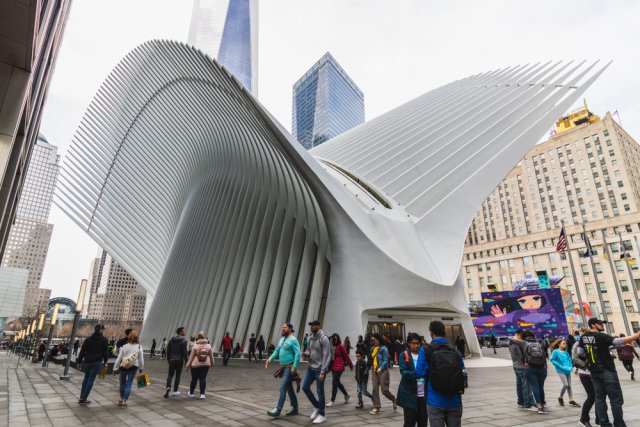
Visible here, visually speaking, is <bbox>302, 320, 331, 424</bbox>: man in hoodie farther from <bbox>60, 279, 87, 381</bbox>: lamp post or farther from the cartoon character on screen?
the cartoon character on screen

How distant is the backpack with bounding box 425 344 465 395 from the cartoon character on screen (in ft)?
128

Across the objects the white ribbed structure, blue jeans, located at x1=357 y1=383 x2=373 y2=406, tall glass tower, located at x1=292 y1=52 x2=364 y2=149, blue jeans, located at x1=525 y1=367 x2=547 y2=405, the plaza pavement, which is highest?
tall glass tower, located at x1=292 y1=52 x2=364 y2=149

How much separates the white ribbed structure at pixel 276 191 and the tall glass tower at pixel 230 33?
10733 centimetres

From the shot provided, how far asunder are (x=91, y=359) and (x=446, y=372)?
7.02 m

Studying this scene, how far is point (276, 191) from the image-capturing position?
23.1 m

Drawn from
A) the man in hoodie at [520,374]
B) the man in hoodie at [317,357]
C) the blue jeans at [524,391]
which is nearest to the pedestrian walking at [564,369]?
the man in hoodie at [520,374]

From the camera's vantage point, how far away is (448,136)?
2658 cm

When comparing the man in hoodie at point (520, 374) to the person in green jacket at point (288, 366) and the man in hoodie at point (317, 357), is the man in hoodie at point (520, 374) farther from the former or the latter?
the person in green jacket at point (288, 366)

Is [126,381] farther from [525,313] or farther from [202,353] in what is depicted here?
[525,313]

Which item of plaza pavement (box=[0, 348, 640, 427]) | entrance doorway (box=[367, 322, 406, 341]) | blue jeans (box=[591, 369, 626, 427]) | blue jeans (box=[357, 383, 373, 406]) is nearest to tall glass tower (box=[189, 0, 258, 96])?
entrance doorway (box=[367, 322, 406, 341])

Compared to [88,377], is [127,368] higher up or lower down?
higher up

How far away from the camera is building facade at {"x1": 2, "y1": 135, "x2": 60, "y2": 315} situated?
133 m

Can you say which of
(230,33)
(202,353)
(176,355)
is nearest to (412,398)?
(202,353)

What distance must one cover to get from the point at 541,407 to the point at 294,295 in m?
16.0
